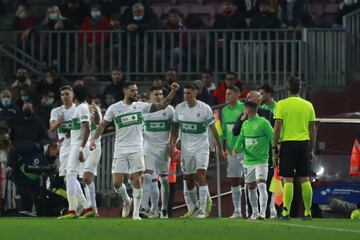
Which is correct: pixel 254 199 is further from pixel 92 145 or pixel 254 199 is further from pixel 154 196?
pixel 92 145

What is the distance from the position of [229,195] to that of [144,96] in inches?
111

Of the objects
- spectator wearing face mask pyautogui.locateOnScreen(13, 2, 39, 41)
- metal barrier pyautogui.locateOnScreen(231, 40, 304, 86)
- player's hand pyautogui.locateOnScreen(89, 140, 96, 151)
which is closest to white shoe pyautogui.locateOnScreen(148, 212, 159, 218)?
player's hand pyautogui.locateOnScreen(89, 140, 96, 151)

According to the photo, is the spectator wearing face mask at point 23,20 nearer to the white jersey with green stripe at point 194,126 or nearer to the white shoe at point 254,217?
the white jersey with green stripe at point 194,126

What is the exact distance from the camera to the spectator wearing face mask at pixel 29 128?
3228cm

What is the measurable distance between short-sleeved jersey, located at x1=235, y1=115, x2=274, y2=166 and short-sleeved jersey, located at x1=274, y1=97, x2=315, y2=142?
4.73 feet

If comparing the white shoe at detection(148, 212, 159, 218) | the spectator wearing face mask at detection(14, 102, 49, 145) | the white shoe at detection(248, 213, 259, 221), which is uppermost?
the spectator wearing face mask at detection(14, 102, 49, 145)

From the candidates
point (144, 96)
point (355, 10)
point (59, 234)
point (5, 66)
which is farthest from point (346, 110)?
point (59, 234)

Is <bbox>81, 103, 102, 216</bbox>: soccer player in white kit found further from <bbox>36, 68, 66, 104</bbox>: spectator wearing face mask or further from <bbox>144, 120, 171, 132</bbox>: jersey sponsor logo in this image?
<bbox>36, 68, 66, 104</bbox>: spectator wearing face mask

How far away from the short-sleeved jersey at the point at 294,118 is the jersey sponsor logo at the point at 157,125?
3.00 metres

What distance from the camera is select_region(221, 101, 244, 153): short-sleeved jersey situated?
Result: 28.4 meters

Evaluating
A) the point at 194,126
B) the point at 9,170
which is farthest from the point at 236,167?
the point at 9,170

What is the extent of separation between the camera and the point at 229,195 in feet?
103

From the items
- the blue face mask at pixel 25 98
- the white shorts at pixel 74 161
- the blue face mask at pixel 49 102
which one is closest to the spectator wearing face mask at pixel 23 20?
the blue face mask at pixel 25 98

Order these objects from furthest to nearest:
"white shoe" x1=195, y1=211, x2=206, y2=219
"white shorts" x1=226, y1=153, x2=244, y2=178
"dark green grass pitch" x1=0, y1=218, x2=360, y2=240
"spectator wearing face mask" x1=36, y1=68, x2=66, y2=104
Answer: "spectator wearing face mask" x1=36, y1=68, x2=66, y2=104 < "white shorts" x1=226, y1=153, x2=244, y2=178 < "white shoe" x1=195, y1=211, x2=206, y2=219 < "dark green grass pitch" x1=0, y1=218, x2=360, y2=240
